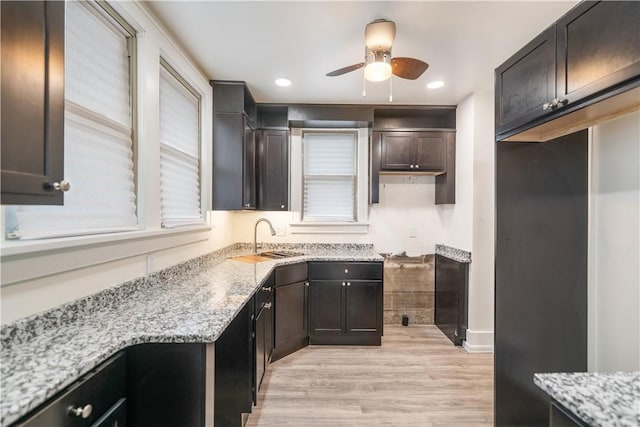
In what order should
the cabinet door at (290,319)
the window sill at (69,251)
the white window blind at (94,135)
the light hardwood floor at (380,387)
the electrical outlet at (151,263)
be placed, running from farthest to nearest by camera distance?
the cabinet door at (290,319) < the light hardwood floor at (380,387) < the electrical outlet at (151,263) < the white window blind at (94,135) < the window sill at (69,251)

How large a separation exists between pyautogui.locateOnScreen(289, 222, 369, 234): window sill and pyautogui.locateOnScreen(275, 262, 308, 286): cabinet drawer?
741 mm

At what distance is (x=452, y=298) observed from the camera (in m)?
3.33

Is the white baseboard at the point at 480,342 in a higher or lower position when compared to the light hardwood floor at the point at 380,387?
higher

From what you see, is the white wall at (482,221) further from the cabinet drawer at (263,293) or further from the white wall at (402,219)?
the cabinet drawer at (263,293)

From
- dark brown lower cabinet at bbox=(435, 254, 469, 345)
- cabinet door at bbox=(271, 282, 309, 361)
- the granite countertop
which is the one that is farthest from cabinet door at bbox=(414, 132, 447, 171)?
the granite countertop

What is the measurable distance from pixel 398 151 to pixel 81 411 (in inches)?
133

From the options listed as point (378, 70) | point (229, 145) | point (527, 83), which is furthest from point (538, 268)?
point (229, 145)

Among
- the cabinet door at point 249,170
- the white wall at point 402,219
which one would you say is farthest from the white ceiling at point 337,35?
the white wall at point 402,219

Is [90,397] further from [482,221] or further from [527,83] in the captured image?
[482,221]

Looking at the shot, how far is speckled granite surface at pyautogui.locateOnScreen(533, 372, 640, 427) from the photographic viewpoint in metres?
0.75

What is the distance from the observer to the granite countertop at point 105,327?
0.82 metres

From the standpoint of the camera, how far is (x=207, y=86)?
280 cm

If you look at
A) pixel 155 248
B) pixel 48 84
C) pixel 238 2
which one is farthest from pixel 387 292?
pixel 48 84

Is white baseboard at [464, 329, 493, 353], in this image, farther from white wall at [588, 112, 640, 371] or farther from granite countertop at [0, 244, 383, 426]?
granite countertop at [0, 244, 383, 426]
